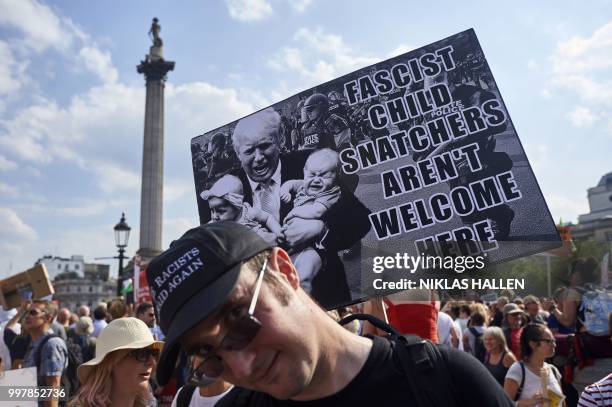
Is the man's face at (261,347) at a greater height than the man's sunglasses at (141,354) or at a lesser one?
lesser

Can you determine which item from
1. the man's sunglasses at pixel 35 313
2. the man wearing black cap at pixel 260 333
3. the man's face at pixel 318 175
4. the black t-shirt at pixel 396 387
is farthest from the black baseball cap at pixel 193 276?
the man's sunglasses at pixel 35 313

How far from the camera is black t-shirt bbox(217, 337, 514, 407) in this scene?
137 cm

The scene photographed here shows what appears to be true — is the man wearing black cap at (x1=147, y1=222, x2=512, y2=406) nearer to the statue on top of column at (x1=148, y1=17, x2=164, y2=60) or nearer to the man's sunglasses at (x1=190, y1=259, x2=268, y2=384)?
the man's sunglasses at (x1=190, y1=259, x2=268, y2=384)

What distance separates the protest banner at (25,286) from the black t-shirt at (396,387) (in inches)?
238

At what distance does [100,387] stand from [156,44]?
4259cm

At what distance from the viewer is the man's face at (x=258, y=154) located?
3215 millimetres

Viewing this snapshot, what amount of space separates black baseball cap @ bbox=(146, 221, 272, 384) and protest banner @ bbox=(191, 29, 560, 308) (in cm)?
158

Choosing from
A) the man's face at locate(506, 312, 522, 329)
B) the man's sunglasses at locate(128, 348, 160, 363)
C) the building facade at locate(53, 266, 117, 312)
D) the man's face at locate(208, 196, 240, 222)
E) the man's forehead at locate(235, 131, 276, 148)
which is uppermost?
the building facade at locate(53, 266, 117, 312)

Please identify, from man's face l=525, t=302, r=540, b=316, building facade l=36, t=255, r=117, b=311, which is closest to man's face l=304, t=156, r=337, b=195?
man's face l=525, t=302, r=540, b=316

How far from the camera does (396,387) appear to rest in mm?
1393

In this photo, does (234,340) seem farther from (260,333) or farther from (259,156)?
(259,156)

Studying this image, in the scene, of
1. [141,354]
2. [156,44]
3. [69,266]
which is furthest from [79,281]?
[141,354]

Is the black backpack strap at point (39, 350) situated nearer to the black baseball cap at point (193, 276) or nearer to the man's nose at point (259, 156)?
the man's nose at point (259, 156)

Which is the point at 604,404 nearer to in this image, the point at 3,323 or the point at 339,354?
the point at 339,354
